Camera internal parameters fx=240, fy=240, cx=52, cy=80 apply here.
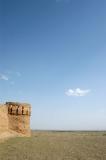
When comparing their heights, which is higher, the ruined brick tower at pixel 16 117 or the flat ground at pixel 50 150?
the ruined brick tower at pixel 16 117

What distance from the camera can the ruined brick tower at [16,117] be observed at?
91.3 feet

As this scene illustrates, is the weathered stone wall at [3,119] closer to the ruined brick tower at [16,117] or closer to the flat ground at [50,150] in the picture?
the ruined brick tower at [16,117]

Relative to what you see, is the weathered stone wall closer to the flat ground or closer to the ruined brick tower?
the ruined brick tower

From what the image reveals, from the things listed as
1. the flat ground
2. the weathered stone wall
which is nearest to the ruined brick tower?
the weathered stone wall

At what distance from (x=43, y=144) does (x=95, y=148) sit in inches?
208

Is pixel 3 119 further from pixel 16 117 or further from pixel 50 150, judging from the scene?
pixel 50 150

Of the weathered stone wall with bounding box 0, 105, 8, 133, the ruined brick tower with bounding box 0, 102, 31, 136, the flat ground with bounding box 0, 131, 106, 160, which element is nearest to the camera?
the flat ground with bounding box 0, 131, 106, 160

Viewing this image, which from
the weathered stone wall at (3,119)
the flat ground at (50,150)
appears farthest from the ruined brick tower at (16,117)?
the flat ground at (50,150)

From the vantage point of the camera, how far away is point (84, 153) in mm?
20891

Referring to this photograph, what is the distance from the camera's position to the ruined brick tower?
91.3 ft

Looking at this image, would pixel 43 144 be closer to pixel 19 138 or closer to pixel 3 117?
pixel 19 138

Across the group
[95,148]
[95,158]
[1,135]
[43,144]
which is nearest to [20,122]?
[1,135]

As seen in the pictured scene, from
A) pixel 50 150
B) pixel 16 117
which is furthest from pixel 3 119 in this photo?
pixel 50 150

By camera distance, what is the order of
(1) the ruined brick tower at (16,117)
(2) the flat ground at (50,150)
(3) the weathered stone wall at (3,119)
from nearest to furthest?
(2) the flat ground at (50,150) → (3) the weathered stone wall at (3,119) → (1) the ruined brick tower at (16,117)
